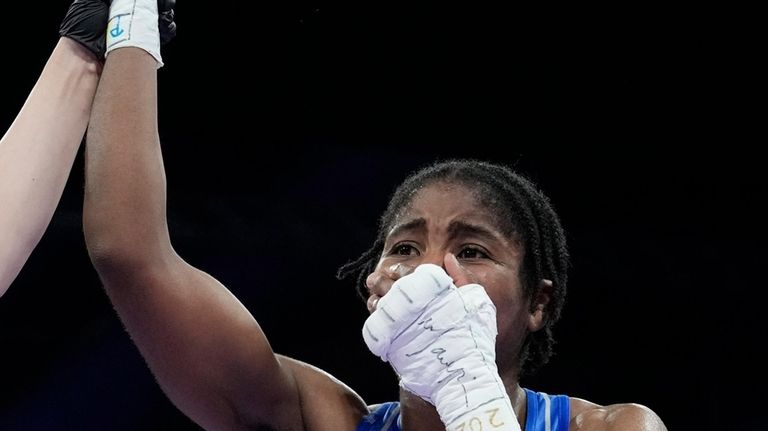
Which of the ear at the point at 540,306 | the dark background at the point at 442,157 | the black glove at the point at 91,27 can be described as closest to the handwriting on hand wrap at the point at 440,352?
the ear at the point at 540,306

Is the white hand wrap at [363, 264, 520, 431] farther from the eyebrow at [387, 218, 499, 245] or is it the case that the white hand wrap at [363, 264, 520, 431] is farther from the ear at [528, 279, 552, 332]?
the ear at [528, 279, 552, 332]

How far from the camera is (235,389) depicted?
5.68ft

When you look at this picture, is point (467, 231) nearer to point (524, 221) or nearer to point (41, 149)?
point (524, 221)

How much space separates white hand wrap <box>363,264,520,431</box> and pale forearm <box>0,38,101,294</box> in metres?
0.63

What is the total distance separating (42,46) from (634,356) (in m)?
2.39

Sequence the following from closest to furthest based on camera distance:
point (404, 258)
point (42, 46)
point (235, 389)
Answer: point (235, 389) < point (404, 258) < point (42, 46)

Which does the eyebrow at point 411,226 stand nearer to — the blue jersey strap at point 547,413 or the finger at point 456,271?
the finger at point 456,271

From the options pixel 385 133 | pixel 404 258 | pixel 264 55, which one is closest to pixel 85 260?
pixel 264 55

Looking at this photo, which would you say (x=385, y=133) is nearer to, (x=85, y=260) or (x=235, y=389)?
(x=85, y=260)

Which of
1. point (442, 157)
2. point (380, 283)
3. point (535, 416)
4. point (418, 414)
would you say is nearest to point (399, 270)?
point (380, 283)

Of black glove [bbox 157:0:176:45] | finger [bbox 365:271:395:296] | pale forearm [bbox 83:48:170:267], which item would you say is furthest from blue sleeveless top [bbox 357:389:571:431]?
black glove [bbox 157:0:176:45]

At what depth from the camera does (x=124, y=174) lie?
1.59 metres

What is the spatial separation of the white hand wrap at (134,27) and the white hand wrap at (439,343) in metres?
0.61

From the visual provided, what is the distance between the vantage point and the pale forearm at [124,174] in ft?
5.20
